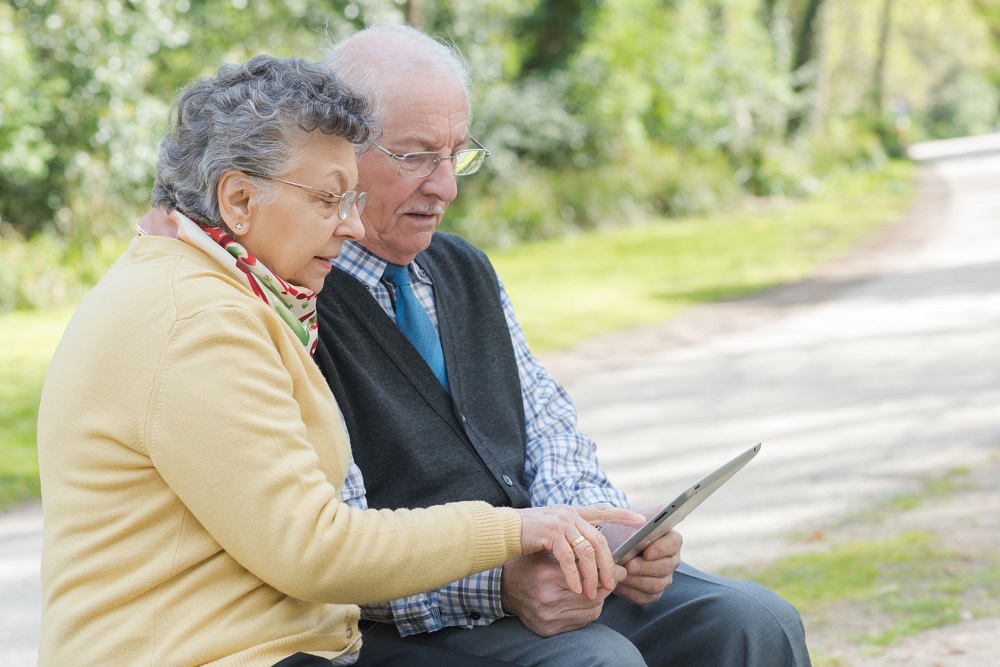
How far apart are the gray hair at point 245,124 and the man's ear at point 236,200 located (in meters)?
0.01

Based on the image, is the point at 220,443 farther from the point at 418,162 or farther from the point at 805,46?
the point at 805,46

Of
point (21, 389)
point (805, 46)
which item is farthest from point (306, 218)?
point (805, 46)

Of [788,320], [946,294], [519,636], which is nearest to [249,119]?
[519,636]

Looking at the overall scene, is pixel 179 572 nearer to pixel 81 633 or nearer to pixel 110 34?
pixel 81 633

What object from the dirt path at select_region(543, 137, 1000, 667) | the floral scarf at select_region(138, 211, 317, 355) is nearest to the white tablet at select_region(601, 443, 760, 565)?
the floral scarf at select_region(138, 211, 317, 355)

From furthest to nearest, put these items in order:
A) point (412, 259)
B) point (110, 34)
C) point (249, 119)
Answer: point (110, 34), point (412, 259), point (249, 119)

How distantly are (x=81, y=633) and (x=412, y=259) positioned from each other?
1172 mm

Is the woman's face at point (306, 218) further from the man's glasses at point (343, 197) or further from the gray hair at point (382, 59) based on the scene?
the gray hair at point (382, 59)

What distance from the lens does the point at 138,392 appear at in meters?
1.66

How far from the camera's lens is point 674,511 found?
207 centimetres

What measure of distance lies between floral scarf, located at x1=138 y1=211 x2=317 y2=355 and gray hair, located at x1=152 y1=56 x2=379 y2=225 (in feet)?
0.10

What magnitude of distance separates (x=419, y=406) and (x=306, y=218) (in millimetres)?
610

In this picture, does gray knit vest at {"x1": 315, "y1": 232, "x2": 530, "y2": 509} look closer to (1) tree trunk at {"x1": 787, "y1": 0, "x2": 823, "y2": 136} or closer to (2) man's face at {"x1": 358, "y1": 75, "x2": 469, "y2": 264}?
(2) man's face at {"x1": 358, "y1": 75, "x2": 469, "y2": 264}

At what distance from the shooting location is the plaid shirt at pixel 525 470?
7.41 feet
